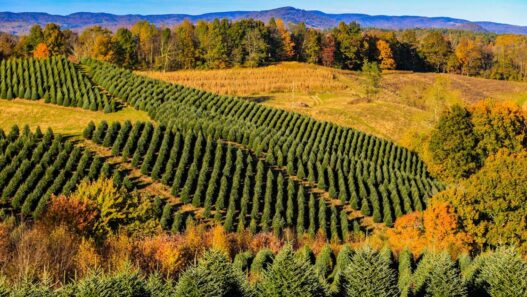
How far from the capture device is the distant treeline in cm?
8794

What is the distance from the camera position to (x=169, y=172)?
105 feet

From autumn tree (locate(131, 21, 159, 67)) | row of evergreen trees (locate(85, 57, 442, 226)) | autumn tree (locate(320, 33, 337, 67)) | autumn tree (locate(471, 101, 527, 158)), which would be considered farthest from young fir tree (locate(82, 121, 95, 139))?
autumn tree (locate(320, 33, 337, 67))

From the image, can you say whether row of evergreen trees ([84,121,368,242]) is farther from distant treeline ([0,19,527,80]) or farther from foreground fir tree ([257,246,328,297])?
distant treeline ([0,19,527,80])

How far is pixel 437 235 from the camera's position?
27031 millimetres

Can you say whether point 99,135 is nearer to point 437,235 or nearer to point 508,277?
point 437,235

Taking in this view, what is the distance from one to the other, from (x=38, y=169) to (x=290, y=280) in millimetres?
20953

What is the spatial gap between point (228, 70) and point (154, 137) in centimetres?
5643

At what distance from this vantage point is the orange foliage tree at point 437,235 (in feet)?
88.6

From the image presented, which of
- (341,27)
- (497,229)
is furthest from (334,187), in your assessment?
(341,27)

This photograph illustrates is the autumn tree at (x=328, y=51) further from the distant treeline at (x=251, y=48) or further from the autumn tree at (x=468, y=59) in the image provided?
the autumn tree at (x=468, y=59)

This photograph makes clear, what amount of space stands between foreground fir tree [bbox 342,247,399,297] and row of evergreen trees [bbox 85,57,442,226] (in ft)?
62.6

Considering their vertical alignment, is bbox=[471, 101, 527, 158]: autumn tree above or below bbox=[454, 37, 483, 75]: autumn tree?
below

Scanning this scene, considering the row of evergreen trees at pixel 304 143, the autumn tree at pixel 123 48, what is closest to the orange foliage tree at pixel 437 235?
the row of evergreen trees at pixel 304 143

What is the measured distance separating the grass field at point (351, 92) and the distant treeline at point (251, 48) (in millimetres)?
7853
